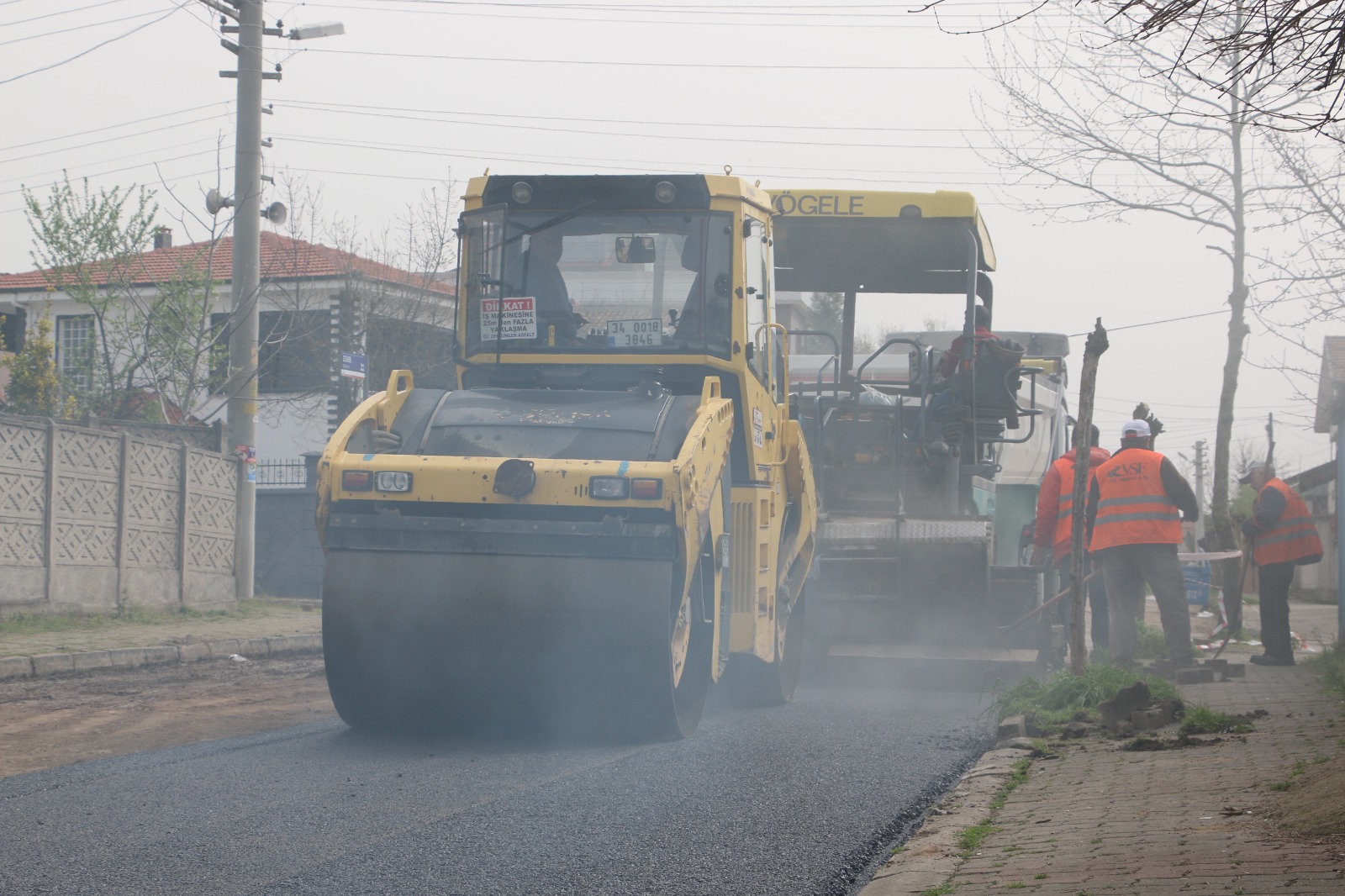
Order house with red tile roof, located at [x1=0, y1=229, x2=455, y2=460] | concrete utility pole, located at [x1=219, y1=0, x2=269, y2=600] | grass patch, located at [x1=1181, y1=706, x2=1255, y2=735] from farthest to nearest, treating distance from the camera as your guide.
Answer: house with red tile roof, located at [x1=0, y1=229, x2=455, y2=460] → concrete utility pole, located at [x1=219, y1=0, x2=269, y2=600] → grass patch, located at [x1=1181, y1=706, x2=1255, y2=735]

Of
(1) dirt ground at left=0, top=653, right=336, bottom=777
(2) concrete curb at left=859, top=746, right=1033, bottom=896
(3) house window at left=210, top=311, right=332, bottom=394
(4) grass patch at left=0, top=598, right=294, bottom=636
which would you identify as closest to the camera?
(2) concrete curb at left=859, top=746, right=1033, bottom=896

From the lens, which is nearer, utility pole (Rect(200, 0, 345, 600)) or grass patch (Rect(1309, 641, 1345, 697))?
grass patch (Rect(1309, 641, 1345, 697))

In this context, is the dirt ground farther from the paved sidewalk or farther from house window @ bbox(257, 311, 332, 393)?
house window @ bbox(257, 311, 332, 393)

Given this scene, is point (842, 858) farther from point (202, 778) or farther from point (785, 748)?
point (202, 778)

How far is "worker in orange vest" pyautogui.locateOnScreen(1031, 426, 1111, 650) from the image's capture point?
997cm

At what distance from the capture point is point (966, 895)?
339cm

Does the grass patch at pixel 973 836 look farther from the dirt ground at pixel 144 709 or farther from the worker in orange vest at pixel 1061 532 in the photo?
the worker in orange vest at pixel 1061 532

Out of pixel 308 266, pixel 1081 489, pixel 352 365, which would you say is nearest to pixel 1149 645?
pixel 1081 489

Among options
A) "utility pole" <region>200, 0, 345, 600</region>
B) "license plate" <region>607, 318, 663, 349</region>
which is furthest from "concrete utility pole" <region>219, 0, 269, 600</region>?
"license plate" <region>607, 318, 663, 349</region>

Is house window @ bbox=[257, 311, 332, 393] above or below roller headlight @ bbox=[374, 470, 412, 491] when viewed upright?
above

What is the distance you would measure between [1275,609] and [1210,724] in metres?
4.92

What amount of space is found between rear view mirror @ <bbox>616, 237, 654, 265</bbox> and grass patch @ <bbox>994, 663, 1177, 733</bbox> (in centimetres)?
284

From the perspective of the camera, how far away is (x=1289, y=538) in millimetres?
10828

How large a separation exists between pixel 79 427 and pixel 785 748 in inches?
368
